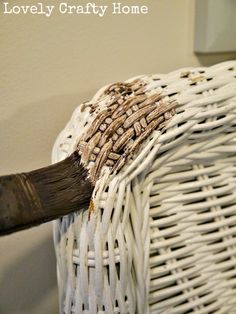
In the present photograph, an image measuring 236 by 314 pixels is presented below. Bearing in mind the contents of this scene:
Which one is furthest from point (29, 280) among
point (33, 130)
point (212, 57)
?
point (212, 57)

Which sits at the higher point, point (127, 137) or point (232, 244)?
point (127, 137)

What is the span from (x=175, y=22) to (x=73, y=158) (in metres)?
0.25

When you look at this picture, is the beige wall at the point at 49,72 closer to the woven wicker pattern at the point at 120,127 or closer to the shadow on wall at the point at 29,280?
the shadow on wall at the point at 29,280

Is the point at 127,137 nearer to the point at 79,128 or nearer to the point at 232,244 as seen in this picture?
the point at 79,128

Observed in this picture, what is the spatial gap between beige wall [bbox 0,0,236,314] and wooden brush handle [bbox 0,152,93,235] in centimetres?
12

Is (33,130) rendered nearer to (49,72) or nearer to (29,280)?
(49,72)

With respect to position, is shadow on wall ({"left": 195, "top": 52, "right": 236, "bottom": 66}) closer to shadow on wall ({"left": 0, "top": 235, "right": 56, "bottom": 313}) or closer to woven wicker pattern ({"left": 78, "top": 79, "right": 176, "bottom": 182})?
woven wicker pattern ({"left": 78, "top": 79, "right": 176, "bottom": 182})

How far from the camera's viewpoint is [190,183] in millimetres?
354

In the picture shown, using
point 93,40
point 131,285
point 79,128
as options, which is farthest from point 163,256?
point 93,40

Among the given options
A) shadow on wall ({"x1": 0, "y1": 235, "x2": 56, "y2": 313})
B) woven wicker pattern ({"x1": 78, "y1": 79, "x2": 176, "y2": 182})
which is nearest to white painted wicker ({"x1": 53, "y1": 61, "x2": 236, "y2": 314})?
woven wicker pattern ({"x1": 78, "y1": 79, "x2": 176, "y2": 182})

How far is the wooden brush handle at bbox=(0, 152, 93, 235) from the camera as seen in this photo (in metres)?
0.25

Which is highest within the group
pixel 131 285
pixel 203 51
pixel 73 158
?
pixel 203 51

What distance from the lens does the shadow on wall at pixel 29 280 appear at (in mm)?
436

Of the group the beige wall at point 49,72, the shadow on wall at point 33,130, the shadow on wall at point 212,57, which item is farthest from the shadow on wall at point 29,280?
the shadow on wall at point 212,57
